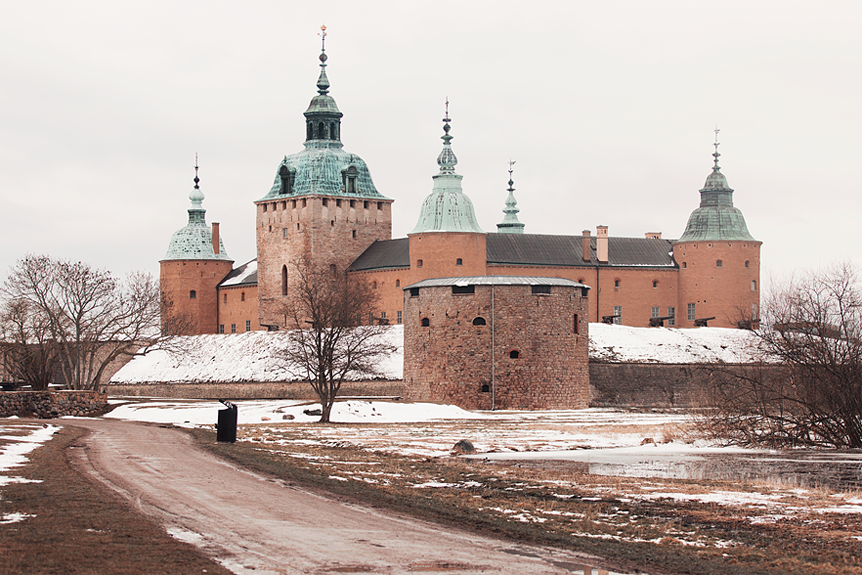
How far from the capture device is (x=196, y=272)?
87.2 meters

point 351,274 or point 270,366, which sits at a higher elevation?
point 351,274

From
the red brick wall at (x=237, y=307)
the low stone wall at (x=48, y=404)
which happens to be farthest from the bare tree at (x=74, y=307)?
the red brick wall at (x=237, y=307)

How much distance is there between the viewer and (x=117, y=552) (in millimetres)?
11195

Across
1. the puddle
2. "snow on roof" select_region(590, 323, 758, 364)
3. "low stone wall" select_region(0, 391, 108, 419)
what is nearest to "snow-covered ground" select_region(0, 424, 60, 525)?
"low stone wall" select_region(0, 391, 108, 419)

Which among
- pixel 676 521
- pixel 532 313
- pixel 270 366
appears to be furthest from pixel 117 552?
pixel 270 366

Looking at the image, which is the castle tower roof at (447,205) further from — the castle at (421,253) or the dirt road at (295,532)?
the dirt road at (295,532)

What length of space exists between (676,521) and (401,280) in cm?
6156

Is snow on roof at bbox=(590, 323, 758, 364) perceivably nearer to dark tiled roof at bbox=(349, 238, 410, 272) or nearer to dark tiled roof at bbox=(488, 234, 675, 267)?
dark tiled roof at bbox=(488, 234, 675, 267)

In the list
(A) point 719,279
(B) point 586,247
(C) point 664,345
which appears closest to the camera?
(C) point 664,345

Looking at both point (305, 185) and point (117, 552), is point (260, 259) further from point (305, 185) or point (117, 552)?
point (117, 552)

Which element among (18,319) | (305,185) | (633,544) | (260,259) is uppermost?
(305,185)

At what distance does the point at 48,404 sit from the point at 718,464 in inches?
1044

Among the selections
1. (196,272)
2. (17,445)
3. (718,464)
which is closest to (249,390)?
(196,272)

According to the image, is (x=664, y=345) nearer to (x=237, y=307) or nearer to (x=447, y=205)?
(x=447, y=205)
